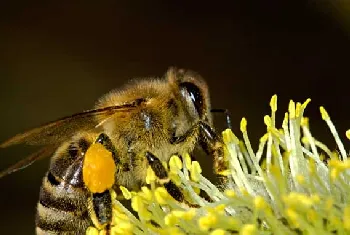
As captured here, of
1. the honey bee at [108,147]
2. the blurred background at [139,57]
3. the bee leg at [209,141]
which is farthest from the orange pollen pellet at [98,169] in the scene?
the blurred background at [139,57]

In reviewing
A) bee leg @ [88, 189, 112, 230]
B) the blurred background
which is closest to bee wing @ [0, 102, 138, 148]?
bee leg @ [88, 189, 112, 230]

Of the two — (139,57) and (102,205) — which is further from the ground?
(139,57)

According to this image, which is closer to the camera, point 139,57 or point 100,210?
point 100,210

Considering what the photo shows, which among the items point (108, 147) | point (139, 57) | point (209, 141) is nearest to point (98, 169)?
point (108, 147)

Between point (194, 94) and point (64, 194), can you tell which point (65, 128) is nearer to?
point (64, 194)

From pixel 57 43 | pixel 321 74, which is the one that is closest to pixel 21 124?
pixel 57 43

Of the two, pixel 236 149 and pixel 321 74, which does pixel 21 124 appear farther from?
pixel 236 149

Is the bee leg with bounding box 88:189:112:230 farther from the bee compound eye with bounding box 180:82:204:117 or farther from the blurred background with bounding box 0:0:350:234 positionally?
the blurred background with bounding box 0:0:350:234
